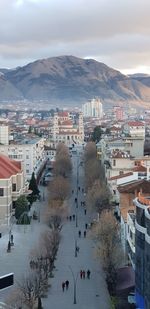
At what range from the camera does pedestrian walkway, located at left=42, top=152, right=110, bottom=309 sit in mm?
22672

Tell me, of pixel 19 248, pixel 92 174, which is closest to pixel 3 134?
pixel 92 174

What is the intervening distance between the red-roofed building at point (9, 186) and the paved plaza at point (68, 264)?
171 centimetres

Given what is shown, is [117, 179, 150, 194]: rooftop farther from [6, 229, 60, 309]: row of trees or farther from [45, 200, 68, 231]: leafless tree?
[6, 229, 60, 309]: row of trees

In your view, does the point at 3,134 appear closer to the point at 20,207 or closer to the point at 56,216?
the point at 20,207

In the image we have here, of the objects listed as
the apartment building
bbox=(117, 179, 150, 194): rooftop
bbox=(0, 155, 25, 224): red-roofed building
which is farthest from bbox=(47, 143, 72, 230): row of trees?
the apartment building

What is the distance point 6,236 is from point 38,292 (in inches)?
518

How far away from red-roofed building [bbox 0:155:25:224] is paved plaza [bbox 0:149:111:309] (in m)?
1.71

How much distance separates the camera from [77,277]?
26.1m

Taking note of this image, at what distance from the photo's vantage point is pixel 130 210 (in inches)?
1251

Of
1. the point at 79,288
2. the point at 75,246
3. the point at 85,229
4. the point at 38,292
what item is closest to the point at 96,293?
the point at 79,288

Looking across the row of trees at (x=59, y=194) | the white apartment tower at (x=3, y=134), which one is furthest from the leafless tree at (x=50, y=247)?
the white apartment tower at (x=3, y=134)

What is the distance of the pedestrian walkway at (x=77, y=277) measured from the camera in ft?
74.4

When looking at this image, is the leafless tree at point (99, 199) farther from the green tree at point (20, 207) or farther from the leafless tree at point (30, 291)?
the leafless tree at point (30, 291)

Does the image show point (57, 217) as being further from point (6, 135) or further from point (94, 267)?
point (6, 135)
